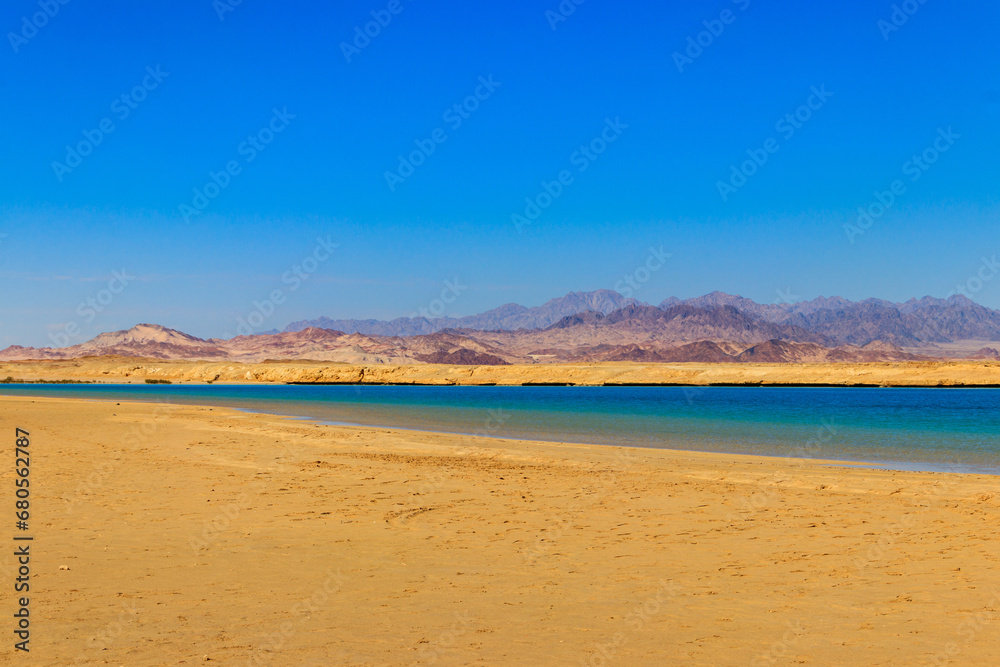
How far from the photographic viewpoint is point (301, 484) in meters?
13.0

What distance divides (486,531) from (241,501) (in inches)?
169

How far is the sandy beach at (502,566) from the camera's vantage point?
556cm

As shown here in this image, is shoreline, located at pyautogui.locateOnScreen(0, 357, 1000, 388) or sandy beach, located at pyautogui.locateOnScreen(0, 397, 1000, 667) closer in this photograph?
sandy beach, located at pyautogui.locateOnScreen(0, 397, 1000, 667)

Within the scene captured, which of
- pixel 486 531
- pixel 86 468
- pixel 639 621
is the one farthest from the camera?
pixel 86 468

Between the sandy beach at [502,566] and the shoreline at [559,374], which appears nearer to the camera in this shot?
the sandy beach at [502,566]

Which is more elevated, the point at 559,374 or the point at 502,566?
the point at 559,374

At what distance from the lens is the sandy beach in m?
5.56

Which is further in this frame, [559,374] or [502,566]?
[559,374]

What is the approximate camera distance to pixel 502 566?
26.0 feet

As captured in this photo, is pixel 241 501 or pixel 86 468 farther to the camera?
pixel 86 468

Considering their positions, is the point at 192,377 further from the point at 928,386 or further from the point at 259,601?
the point at 259,601

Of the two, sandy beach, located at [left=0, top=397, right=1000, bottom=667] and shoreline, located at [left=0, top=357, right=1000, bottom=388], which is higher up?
shoreline, located at [left=0, top=357, right=1000, bottom=388]

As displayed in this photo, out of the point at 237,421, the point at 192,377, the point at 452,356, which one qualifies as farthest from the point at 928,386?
the point at 452,356

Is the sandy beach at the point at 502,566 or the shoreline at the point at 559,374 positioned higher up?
the shoreline at the point at 559,374
